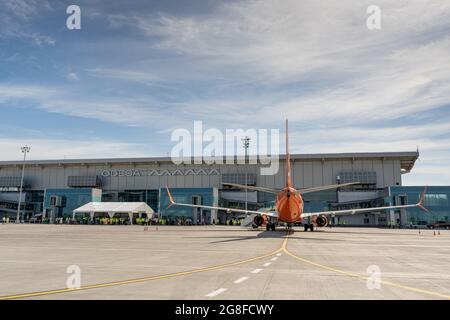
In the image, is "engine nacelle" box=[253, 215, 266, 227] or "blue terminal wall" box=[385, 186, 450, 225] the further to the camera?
"blue terminal wall" box=[385, 186, 450, 225]

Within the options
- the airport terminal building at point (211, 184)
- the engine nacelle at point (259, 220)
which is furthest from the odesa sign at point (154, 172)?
the engine nacelle at point (259, 220)

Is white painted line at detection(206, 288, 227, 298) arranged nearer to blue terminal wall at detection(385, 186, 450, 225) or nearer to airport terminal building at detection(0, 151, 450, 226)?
airport terminal building at detection(0, 151, 450, 226)

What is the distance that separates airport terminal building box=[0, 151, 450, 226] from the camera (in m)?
84.6

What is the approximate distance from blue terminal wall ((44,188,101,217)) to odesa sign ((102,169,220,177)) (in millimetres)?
11033

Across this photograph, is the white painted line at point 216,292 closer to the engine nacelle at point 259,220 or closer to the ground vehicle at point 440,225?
the engine nacelle at point 259,220

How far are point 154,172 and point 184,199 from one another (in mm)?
17999

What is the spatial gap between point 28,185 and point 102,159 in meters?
26.0

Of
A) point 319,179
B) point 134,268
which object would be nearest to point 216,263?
point 134,268

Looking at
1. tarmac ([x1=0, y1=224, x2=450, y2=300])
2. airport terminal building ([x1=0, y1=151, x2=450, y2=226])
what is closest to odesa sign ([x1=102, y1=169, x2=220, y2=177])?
airport terminal building ([x1=0, y1=151, x2=450, y2=226])

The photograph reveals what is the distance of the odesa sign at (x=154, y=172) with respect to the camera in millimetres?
96688

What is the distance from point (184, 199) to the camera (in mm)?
86750
